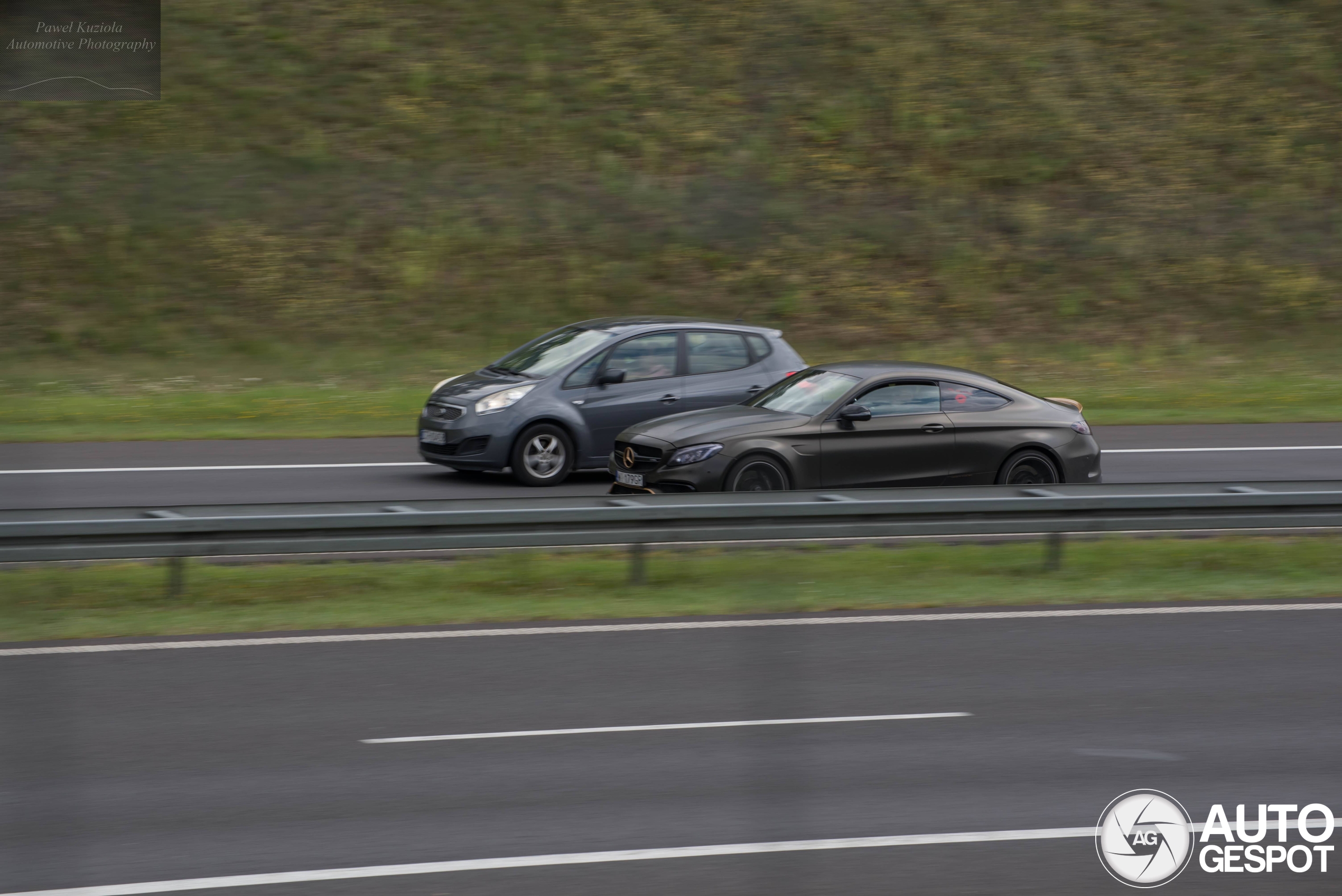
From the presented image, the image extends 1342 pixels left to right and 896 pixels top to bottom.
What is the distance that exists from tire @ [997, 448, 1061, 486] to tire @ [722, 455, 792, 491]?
2071 mm

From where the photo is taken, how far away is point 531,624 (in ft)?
29.4

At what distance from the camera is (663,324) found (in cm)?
1532

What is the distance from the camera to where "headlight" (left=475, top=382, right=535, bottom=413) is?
48.2ft

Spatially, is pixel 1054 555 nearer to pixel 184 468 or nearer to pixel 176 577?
pixel 176 577

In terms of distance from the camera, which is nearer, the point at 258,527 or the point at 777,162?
the point at 258,527

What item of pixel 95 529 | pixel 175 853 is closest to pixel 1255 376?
pixel 95 529

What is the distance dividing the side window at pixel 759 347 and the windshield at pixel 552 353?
1.55 m

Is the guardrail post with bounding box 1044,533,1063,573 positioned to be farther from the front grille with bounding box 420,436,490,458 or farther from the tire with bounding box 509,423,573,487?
the front grille with bounding box 420,436,490,458

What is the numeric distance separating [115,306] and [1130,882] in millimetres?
23703

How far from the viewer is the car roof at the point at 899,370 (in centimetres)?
1288

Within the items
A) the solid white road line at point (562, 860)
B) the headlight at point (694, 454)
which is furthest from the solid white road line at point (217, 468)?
the solid white road line at point (562, 860)

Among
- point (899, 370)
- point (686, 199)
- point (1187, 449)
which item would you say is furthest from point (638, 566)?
point (686, 199)

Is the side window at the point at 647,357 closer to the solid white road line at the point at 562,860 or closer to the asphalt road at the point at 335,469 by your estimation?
the asphalt road at the point at 335,469

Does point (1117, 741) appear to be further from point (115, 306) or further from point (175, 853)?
point (115, 306)
